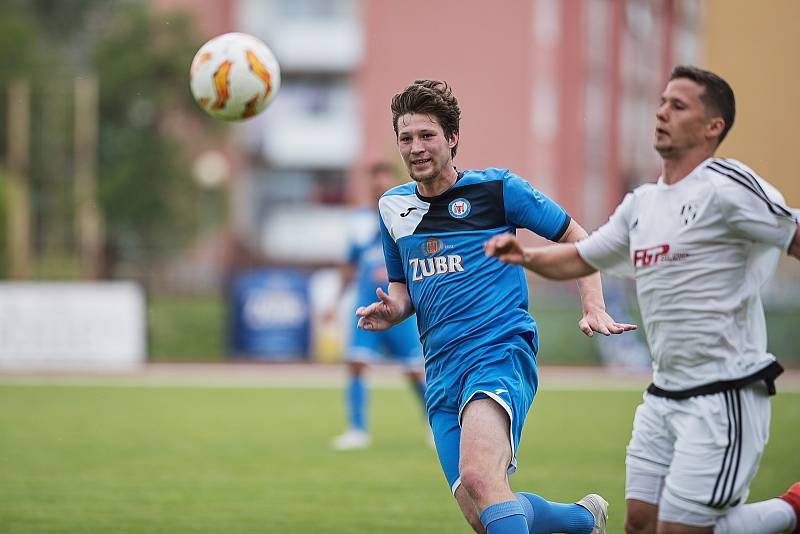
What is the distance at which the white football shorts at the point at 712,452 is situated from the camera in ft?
14.7

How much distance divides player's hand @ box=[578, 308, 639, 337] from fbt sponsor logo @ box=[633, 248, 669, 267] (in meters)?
0.38

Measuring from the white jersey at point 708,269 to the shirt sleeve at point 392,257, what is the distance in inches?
54.8

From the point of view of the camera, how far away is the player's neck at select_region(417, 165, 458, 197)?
5504 millimetres

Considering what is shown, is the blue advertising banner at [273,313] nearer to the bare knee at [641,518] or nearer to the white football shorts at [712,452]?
the bare knee at [641,518]

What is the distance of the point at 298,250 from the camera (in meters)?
42.4

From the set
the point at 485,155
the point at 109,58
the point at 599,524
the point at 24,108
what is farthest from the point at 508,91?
the point at 599,524

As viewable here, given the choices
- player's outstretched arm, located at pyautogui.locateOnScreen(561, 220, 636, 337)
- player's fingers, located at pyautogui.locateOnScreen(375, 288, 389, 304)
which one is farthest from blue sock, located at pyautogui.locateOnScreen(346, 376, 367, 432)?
player's outstretched arm, located at pyautogui.locateOnScreen(561, 220, 636, 337)

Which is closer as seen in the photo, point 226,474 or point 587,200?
point 226,474

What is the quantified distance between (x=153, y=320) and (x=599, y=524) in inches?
744

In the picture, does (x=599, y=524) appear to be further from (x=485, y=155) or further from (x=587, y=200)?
(x=587, y=200)

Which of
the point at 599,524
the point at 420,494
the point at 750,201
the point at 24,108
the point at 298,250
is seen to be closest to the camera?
the point at 750,201

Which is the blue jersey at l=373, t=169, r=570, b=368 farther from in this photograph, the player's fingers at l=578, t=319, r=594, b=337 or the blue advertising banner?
the blue advertising banner

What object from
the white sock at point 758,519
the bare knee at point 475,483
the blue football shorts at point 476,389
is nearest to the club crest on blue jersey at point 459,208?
the blue football shorts at point 476,389

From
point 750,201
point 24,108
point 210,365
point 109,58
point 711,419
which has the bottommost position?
point 210,365
